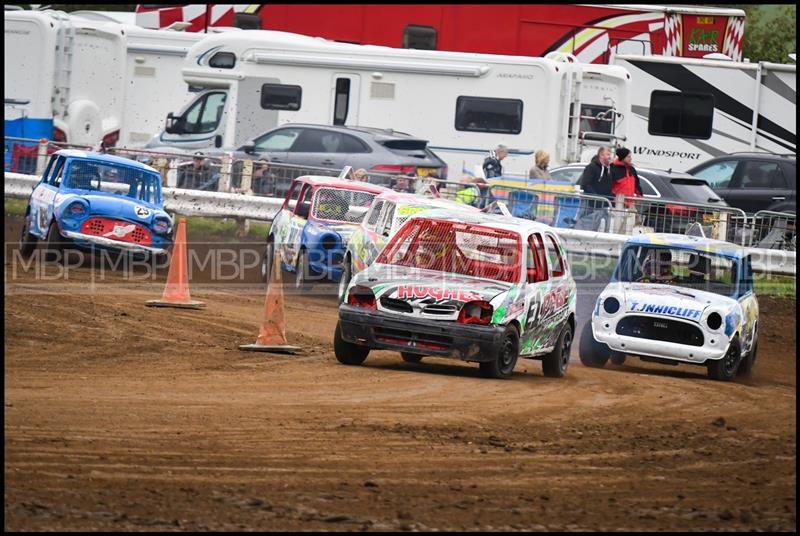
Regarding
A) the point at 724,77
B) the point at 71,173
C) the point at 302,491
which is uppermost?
the point at 724,77

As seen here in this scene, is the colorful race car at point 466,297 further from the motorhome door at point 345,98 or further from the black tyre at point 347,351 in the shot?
the motorhome door at point 345,98

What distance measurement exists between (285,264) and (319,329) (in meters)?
3.90

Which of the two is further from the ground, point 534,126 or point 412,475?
point 534,126

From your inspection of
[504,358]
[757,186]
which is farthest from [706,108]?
[504,358]

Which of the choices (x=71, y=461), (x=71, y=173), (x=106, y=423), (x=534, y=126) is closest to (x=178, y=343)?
(x=106, y=423)

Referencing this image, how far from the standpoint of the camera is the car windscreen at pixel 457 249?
45.9 ft

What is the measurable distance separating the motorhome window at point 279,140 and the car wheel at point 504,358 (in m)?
12.4

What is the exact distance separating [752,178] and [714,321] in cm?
1072

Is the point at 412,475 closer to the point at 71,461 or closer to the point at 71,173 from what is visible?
the point at 71,461

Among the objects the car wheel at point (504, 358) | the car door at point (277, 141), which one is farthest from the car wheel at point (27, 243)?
the car wheel at point (504, 358)

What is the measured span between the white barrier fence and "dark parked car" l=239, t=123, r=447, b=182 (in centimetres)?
195

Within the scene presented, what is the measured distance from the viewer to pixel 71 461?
8.38 meters

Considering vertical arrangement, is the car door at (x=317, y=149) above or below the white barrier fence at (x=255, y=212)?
above

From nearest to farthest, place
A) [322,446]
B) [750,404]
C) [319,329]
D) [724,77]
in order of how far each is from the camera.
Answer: [322,446] < [750,404] < [319,329] < [724,77]
